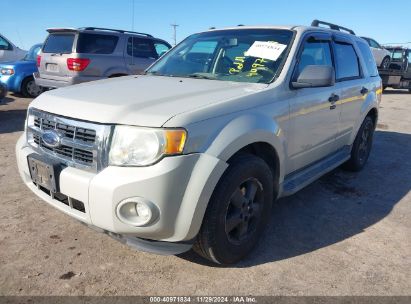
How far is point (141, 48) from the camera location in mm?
9531

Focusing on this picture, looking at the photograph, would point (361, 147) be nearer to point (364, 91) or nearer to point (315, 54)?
point (364, 91)

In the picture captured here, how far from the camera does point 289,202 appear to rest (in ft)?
13.5

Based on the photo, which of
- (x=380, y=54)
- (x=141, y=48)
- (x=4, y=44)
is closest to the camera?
(x=141, y=48)

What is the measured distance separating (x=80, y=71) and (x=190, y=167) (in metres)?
6.79

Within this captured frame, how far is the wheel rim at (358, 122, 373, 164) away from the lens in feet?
17.1

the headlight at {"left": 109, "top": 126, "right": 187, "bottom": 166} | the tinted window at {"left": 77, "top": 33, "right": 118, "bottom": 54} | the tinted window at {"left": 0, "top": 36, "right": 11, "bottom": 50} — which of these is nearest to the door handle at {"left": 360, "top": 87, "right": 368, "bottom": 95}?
the headlight at {"left": 109, "top": 126, "right": 187, "bottom": 166}

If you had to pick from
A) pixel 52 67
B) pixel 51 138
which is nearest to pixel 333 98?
pixel 51 138

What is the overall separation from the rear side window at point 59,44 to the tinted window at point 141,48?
1347 mm

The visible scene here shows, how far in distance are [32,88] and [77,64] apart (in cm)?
356

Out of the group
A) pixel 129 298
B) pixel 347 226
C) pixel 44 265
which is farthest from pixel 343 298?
pixel 44 265

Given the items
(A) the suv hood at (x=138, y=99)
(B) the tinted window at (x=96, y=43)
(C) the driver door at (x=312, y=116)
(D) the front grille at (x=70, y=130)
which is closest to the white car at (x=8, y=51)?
(B) the tinted window at (x=96, y=43)

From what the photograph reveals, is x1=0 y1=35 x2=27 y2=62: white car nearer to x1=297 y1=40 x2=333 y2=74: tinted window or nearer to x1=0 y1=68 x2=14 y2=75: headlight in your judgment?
x1=0 y1=68 x2=14 y2=75: headlight

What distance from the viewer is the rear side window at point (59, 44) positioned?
8.48 metres

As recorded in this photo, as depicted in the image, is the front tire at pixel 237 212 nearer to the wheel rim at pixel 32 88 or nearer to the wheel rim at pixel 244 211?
the wheel rim at pixel 244 211
